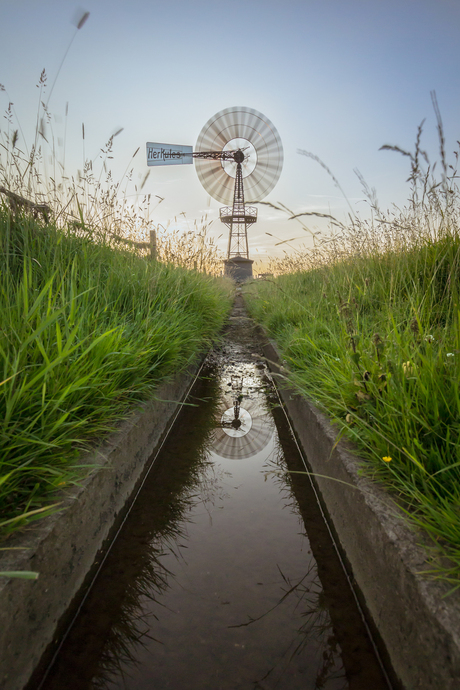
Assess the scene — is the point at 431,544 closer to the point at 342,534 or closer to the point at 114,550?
the point at 342,534

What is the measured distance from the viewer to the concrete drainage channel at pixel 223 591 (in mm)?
932

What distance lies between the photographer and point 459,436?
1122 millimetres

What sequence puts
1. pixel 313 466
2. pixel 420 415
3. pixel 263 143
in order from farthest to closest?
pixel 263 143 < pixel 313 466 < pixel 420 415

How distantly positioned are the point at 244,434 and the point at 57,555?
1.47 m

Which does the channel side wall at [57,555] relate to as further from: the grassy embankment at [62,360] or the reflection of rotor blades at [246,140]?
the reflection of rotor blades at [246,140]

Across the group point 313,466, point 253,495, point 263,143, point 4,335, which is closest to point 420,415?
point 313,466

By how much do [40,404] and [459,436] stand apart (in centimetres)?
142

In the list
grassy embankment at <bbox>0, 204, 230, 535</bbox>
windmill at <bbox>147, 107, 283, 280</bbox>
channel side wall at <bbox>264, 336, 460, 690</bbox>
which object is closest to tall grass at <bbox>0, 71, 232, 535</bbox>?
grassy embankment at <bbox>0, 204, 230, 535</bbox>

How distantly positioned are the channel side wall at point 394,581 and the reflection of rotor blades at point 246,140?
21123 millimetres

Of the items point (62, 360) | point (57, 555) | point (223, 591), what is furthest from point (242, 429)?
point (57, 555)

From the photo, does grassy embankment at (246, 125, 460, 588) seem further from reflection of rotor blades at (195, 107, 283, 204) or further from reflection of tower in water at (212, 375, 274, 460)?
reflection of rotor blades at (195, 107, 283, 204)

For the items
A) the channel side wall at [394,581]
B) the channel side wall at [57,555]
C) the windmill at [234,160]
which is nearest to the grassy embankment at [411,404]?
the channel side wall at [394,581]

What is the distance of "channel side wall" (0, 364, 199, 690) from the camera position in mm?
889

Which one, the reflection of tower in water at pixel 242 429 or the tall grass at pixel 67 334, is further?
the reflection of tower in water at pixel 242 429
